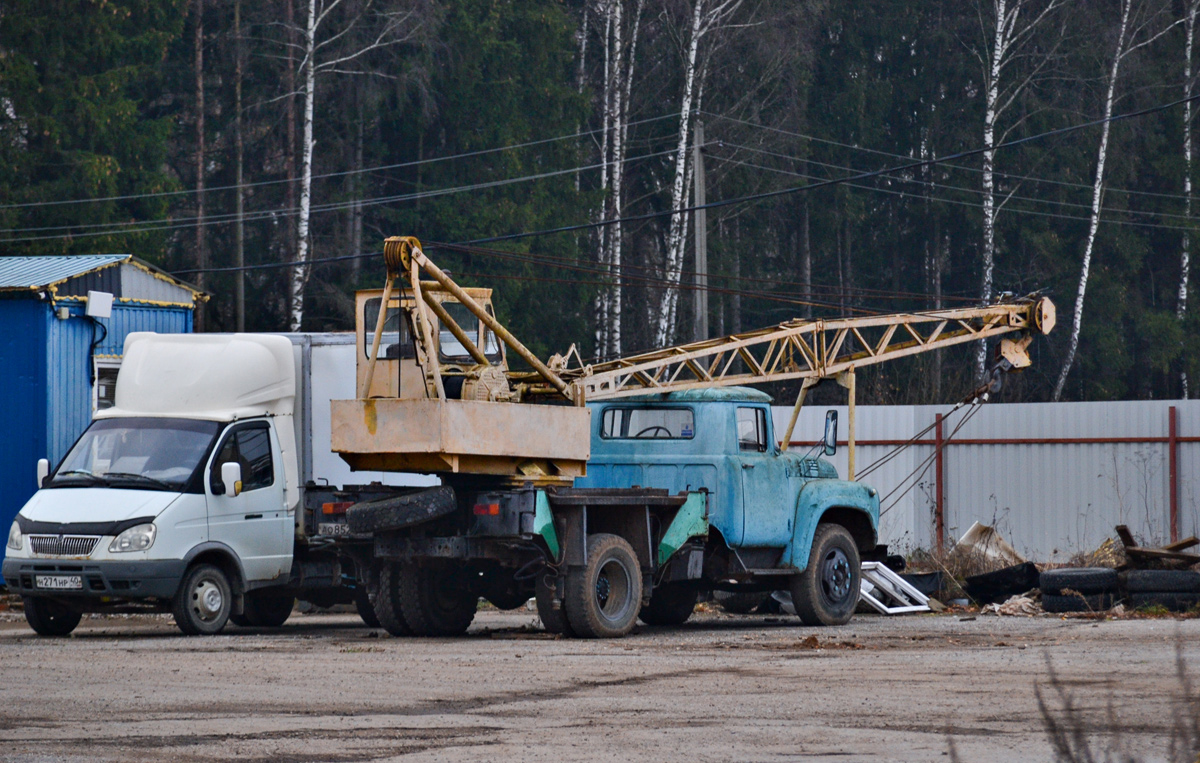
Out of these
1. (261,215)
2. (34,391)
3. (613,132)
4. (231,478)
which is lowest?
(231,478)

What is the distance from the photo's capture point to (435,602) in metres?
16.0

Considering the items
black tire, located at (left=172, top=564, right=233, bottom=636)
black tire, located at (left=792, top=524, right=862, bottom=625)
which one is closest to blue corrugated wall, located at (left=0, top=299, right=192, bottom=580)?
black tire, located at (left=172, top=564, right=233, bottom=636)

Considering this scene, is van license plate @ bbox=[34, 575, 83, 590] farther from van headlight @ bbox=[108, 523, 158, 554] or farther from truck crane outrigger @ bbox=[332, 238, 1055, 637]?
truck crane outrigger @ bbox=[332, 238, 1055, 637]

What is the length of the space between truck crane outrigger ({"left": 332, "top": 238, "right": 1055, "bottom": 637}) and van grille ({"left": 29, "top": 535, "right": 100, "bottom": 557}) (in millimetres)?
2514

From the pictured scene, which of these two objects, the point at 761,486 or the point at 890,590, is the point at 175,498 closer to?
the point at 761,486

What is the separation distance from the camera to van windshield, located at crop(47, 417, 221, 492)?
15.6 meters

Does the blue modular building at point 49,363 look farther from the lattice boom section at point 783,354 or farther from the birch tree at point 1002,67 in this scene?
the birch tree at point 1002,67

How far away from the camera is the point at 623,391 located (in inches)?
654

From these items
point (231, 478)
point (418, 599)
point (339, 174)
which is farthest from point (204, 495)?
point (339, 174)

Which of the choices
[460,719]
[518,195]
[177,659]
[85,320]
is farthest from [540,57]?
[460,719]

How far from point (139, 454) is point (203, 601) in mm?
1557

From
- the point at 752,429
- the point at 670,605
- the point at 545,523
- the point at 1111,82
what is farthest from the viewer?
the point at 1111,82

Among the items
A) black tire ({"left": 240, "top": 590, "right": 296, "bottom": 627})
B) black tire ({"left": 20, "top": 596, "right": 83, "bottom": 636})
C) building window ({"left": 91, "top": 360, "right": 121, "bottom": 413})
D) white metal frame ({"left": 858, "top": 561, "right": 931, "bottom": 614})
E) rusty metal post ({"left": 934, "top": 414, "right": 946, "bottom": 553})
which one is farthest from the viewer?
rusty metal post ({"left": 934, "top": 414, "right": 946, "bottom": 553})

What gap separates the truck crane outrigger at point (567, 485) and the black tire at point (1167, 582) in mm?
2963
